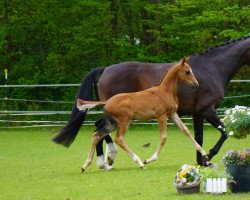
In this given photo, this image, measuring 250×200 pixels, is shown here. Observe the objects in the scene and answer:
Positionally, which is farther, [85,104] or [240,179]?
[85,104]

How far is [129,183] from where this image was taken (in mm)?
10000

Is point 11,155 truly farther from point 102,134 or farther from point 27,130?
point 27,130

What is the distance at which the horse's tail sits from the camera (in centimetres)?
1227

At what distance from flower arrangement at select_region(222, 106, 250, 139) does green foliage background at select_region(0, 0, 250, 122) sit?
53.7ft

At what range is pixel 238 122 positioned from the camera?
28.6 feet

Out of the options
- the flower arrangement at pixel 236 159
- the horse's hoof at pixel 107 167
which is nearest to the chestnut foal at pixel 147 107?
the horse's hoof at pixel 107 167

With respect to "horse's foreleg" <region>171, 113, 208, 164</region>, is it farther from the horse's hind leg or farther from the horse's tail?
the horse's tail

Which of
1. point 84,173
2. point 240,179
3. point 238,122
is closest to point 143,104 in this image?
point 84,173

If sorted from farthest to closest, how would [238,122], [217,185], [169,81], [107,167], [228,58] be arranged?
[228,58]
[107,167]
[169,81]
[238,122]
[217,185]

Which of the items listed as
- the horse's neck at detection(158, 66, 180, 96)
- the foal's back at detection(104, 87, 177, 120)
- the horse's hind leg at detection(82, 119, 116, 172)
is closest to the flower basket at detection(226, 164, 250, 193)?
the foal's back at detection(104, 87, 177, 120)

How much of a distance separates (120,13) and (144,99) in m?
19.7

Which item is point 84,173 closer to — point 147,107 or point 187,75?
point 147,107

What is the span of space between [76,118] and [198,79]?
2317 millimetres

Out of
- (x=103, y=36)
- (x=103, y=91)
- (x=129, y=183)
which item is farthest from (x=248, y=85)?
(x=129, y=183)
